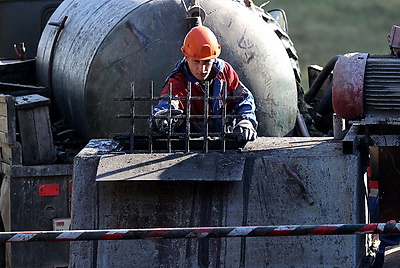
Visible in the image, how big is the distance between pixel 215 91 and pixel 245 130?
492 millimetres

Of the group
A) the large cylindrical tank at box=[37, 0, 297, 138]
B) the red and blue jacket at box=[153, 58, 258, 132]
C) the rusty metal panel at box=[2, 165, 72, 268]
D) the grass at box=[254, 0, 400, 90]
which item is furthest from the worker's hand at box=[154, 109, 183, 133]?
the grass at box=[254, 0, 400, 90]

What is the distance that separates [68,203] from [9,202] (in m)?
0.38

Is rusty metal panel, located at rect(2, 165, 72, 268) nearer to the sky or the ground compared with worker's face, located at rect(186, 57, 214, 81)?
nearer to the ground

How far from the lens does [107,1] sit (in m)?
8.88

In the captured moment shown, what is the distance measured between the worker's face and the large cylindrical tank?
946mm

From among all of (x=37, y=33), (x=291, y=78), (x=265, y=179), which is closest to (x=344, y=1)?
(x=37, y=33)

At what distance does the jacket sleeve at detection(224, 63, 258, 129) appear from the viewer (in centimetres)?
717

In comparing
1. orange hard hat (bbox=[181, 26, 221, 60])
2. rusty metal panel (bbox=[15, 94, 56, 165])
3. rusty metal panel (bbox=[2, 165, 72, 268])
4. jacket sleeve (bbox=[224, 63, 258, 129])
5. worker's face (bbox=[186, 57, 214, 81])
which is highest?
orange hard hat (bbox=[181, 26, 221, 60])

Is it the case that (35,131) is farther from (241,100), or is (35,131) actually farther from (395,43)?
(395,43)

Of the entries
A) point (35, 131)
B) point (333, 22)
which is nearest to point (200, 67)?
point (35, 131)

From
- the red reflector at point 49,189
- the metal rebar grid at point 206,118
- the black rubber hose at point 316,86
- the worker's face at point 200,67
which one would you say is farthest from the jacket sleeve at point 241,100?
the black rubber hose at point 316,86

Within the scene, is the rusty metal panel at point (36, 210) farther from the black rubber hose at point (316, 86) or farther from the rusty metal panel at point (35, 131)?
the black rubber hose at point (316, 86)

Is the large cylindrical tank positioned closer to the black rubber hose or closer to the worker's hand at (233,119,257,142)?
the black rubber hose

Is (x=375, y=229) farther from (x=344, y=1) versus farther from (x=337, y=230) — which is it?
(x=344, y=1)
